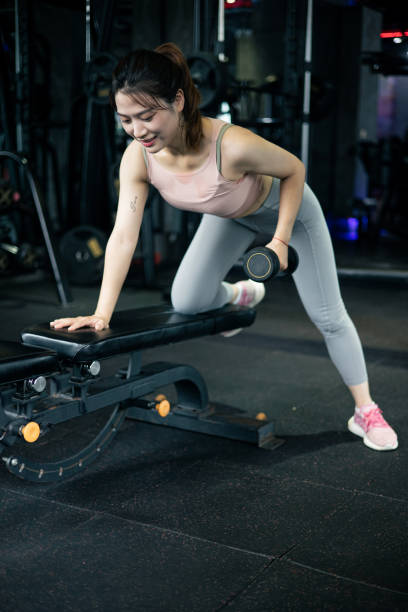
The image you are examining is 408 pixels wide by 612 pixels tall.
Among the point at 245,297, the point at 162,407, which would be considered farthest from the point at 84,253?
the point at 162,407

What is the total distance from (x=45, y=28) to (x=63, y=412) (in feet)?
20.9

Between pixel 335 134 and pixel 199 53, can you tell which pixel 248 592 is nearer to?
pixel 199 53

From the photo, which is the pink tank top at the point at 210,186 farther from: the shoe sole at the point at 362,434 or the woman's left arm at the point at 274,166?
the shoe sole at the point at 362,434

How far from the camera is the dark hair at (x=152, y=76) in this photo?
160 centimetres

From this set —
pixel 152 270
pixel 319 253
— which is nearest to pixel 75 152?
pixel 152 270

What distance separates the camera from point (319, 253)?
2.04 m

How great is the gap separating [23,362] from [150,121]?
63 cm

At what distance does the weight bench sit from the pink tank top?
0.35 metres

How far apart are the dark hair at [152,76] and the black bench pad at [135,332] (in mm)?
571

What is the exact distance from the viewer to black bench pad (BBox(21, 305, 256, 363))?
1.71m

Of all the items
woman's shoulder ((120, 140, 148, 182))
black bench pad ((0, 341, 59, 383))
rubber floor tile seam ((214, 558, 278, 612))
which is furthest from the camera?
woman's shoulder ((120, 140, 148, 182))

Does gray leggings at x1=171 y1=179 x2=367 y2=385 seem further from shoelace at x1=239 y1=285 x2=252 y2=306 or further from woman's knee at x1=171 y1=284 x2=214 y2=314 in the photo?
shoelace at x1=239 y1=285 x2=252 y2=306

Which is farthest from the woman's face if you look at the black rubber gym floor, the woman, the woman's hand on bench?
the black rubber gym floor

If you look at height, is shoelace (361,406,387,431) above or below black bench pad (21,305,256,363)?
below
